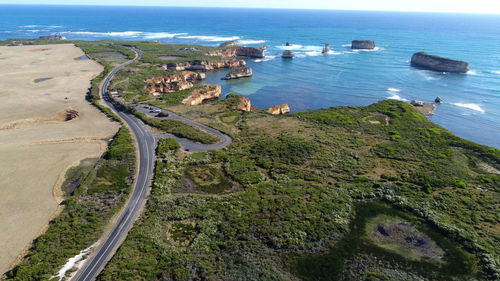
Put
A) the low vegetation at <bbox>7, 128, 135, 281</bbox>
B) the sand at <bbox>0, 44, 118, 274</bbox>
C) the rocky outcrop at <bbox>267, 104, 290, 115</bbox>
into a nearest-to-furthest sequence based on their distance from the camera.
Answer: the low vegetation at <bbox>7, 128, 135, 281</bbox>, the sand at <bbox>0, 44, 118, 274</bbox>, the rocky outcrop at <bbox>267, 104, 290, 115</bbox>

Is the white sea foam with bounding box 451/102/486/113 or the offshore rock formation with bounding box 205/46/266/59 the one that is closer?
the white sea foam with bounding box 451/102/486/113

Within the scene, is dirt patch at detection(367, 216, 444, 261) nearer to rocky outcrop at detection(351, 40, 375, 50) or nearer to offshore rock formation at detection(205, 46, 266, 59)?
offshore rock formation at detection(205, 46, 266, 59)

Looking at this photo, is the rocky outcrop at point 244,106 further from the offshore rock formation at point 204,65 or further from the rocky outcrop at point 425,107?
the offshore rock formation at point 204,65

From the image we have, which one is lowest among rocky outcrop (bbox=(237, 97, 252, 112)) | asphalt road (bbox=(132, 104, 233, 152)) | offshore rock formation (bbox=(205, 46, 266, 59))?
asphalt road (bbox=(132, 104, 233, 152))

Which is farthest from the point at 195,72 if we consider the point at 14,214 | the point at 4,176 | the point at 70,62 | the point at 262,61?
the point at 14,214

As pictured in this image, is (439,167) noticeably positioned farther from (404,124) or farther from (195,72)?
(195,72)

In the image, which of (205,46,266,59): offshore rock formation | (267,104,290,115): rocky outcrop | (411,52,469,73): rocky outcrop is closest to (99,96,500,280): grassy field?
(267,104,290,115): rocky outcrop

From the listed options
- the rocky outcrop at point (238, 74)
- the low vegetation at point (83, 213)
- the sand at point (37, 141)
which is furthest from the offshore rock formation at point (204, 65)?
the low vegetation at point (83, 213)
